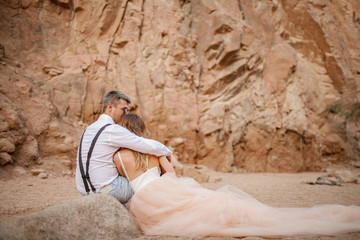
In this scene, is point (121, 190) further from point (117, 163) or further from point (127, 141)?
point (127, 141)

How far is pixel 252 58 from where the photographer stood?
11.6 m

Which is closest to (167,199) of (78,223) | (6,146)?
(78,223)

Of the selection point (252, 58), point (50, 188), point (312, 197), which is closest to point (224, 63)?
point (252, 58)

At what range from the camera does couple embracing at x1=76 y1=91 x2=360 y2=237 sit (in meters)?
2.29

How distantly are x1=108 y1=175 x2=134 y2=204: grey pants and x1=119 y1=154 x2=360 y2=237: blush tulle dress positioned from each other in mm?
68

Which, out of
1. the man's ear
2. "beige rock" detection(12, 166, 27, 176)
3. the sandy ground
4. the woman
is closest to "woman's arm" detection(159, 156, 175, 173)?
the woman

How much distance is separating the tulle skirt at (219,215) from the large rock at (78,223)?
0.24 m

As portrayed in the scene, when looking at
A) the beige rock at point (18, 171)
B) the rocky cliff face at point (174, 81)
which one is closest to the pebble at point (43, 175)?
the beige rock at point (18, 171)

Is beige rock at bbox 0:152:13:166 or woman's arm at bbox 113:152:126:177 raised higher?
woman's arm at bbox 113:152:126:177

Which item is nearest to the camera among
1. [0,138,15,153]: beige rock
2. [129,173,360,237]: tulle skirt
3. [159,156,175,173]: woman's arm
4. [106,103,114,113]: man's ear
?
[129,173,360,237]: tulle skirt

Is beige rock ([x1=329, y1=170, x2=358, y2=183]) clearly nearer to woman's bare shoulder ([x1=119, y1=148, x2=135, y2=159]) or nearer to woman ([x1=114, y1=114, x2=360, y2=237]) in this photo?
woman ([x1=114, y1=114, x2=360, y2=237])

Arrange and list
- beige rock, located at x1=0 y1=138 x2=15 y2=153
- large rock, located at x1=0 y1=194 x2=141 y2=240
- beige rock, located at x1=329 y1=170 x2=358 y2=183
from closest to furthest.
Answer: large rock, located at x1=0 y1=194 x2=141 y2=240 → beige rock, located at x1=0 y1=138 x2=15 y2=153 → beige rock, located at x1=329 y1=170 x2=358 y2=183

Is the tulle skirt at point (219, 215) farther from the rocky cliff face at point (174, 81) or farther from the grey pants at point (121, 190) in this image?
the rocky cliff face at point (174, 81)

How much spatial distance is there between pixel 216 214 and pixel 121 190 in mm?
968
